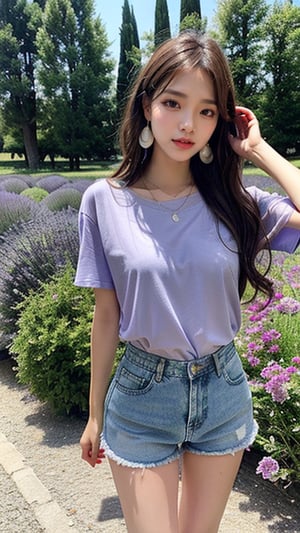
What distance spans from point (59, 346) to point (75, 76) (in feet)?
120

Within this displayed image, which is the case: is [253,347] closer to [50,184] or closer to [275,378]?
[275,378]

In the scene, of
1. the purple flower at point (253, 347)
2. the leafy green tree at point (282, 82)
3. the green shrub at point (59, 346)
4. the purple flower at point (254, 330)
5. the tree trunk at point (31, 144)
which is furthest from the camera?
the tree trunk at point (31, 144)

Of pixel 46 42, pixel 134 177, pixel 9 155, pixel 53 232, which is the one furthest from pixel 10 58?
pixel 134 177

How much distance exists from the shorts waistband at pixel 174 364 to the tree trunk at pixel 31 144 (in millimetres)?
39089

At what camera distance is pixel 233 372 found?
155 cm

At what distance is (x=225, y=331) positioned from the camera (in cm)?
150

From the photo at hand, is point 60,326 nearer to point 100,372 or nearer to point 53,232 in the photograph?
point 53,232

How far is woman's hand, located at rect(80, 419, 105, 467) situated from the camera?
1.59 metres

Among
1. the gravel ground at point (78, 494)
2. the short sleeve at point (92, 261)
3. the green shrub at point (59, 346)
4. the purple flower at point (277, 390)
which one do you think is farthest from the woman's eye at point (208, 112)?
the green shrub at point (59, 346)

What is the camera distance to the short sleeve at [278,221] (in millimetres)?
1617

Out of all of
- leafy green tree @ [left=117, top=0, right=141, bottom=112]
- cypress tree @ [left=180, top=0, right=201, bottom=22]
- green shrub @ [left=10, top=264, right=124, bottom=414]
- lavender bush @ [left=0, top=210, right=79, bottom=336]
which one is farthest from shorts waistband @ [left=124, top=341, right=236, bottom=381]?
leafy green tree @ [left=117, top=0, right=141, bottom=112]

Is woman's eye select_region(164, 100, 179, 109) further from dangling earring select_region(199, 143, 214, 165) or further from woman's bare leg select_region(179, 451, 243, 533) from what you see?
woman's bare leg select_region(179, 451, 243, 533)

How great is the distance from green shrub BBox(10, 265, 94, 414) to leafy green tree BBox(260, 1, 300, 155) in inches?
1186

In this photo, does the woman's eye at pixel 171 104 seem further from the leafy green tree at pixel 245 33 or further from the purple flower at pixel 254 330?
the leafy green tree at pixel 245 33
